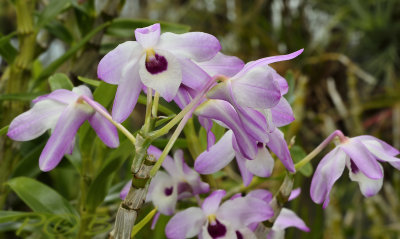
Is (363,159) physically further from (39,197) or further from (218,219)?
(39,197)

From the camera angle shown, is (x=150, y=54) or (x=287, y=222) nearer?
(x=150, y=54)

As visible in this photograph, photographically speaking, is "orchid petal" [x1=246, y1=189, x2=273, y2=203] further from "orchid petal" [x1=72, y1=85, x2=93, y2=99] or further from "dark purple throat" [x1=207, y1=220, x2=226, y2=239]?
"orchid petal" [x1=72, y1=85, x2=93, y2=99]

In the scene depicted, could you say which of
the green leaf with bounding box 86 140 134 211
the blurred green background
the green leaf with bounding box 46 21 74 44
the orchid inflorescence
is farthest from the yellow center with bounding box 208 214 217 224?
the blurred green background

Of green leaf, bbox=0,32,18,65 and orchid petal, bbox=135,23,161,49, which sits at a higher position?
orchid petal, bbox=135,23,161,49

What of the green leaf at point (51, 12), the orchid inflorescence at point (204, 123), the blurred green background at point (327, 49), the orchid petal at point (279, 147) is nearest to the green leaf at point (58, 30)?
the green leaf at point (51, 12)

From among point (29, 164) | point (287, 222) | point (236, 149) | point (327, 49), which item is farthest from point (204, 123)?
point (327, 49)

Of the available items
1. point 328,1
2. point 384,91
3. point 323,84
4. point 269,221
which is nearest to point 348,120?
point 323,84
